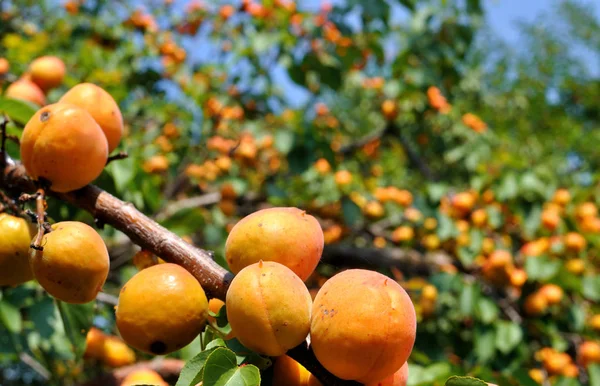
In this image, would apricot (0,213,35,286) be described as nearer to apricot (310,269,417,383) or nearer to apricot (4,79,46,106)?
apricot (310,269,417,383)

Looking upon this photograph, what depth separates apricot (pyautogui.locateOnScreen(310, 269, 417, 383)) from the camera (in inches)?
31.0

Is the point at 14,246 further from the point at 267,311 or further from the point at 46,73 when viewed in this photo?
the point at 46,73

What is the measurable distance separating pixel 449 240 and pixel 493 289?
0.56 m

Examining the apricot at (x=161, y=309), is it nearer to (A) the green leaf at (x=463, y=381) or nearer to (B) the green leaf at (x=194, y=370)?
(B) the green leaf at (x=194, y=370)

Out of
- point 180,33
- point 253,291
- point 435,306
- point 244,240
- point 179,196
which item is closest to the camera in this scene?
point 253,291

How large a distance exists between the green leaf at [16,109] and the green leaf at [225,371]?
1050 millimetres

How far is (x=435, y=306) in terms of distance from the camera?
3754 millimetres

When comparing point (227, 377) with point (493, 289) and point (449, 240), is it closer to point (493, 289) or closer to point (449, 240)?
point (493, 289)

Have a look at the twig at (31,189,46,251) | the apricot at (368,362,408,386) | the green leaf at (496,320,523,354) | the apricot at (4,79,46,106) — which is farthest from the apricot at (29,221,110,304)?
the green leaf at (496,320,523,354)

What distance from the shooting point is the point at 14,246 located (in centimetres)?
105

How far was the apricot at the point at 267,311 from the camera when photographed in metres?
0.82

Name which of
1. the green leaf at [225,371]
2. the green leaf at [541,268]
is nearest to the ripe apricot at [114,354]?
the green leaf at [225,371]

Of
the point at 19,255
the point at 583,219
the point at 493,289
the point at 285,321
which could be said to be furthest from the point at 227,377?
the point at 583,219

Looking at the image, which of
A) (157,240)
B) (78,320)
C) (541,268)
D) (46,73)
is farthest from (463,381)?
(541,268)
